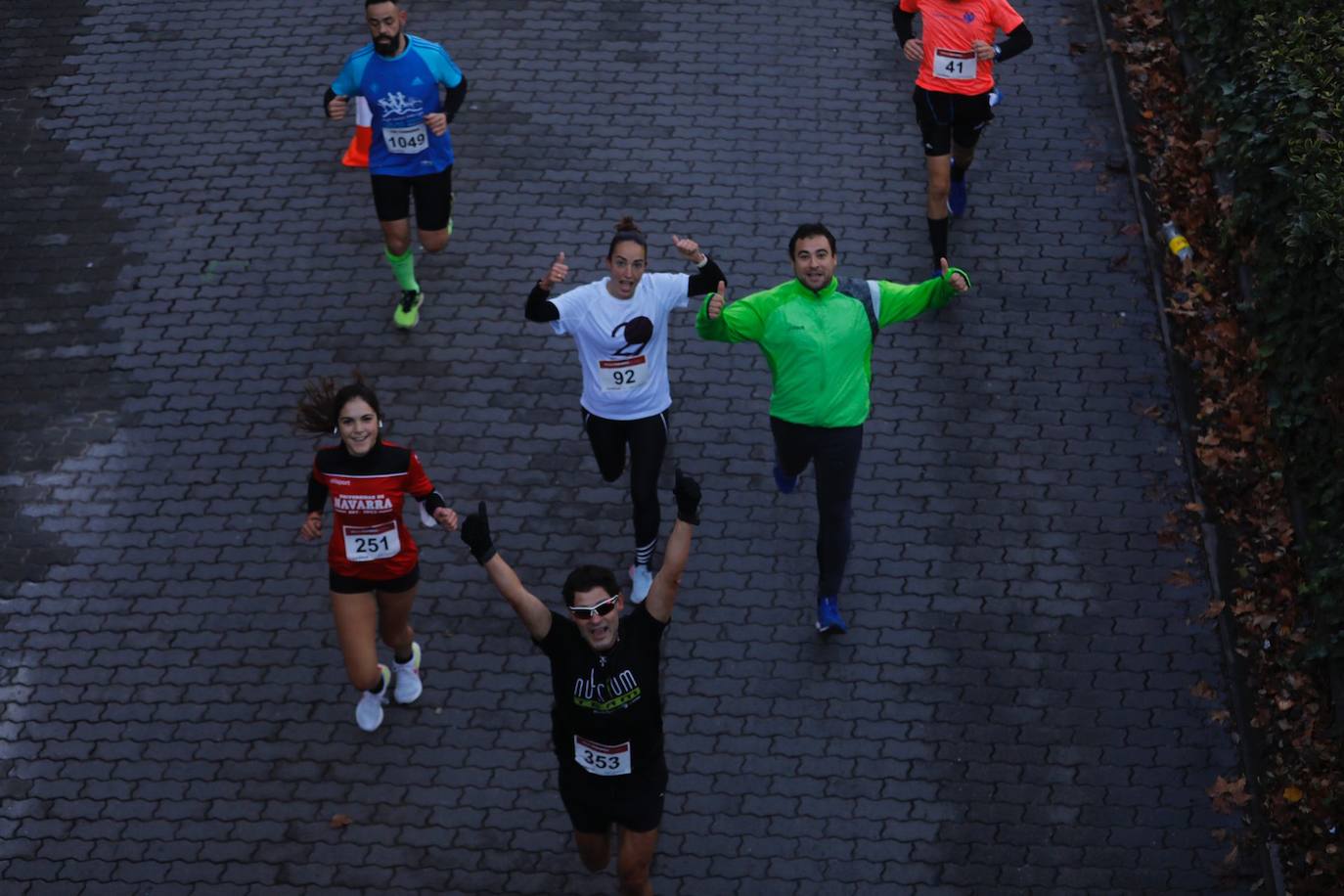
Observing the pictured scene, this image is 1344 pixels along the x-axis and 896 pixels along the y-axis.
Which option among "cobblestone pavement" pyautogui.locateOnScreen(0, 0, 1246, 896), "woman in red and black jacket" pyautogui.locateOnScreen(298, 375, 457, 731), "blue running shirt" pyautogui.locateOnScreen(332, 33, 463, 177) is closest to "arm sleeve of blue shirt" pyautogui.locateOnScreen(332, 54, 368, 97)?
"blue running shirt" pyautogui.locateOnScreen(332, 33, 463, 177)

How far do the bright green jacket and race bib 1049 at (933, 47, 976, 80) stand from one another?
2.64 meters

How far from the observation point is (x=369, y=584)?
7566mm

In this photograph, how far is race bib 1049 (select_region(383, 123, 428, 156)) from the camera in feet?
31.0

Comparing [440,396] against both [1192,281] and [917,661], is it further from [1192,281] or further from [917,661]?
[1192,281]

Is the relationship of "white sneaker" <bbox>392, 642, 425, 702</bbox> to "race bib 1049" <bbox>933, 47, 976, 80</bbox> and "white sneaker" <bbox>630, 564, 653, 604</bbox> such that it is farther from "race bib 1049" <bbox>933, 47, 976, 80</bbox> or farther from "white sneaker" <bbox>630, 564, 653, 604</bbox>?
"race bib 1049" <bbox>933, 47, 976, 80</bbox>

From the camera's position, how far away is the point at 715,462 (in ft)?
30.8

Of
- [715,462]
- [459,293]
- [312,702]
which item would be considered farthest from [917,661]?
[459,293]

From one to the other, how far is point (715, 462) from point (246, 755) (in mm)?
3221

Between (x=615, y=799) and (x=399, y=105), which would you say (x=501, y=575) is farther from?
(x=399, y=105)

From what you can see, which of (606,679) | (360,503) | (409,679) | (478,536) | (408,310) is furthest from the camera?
(408,310)

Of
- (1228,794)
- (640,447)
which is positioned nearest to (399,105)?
(640,447)

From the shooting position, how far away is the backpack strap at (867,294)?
25.4 ft

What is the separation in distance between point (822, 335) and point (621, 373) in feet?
3.53

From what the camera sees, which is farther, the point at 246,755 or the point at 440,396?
the point at 440,396
